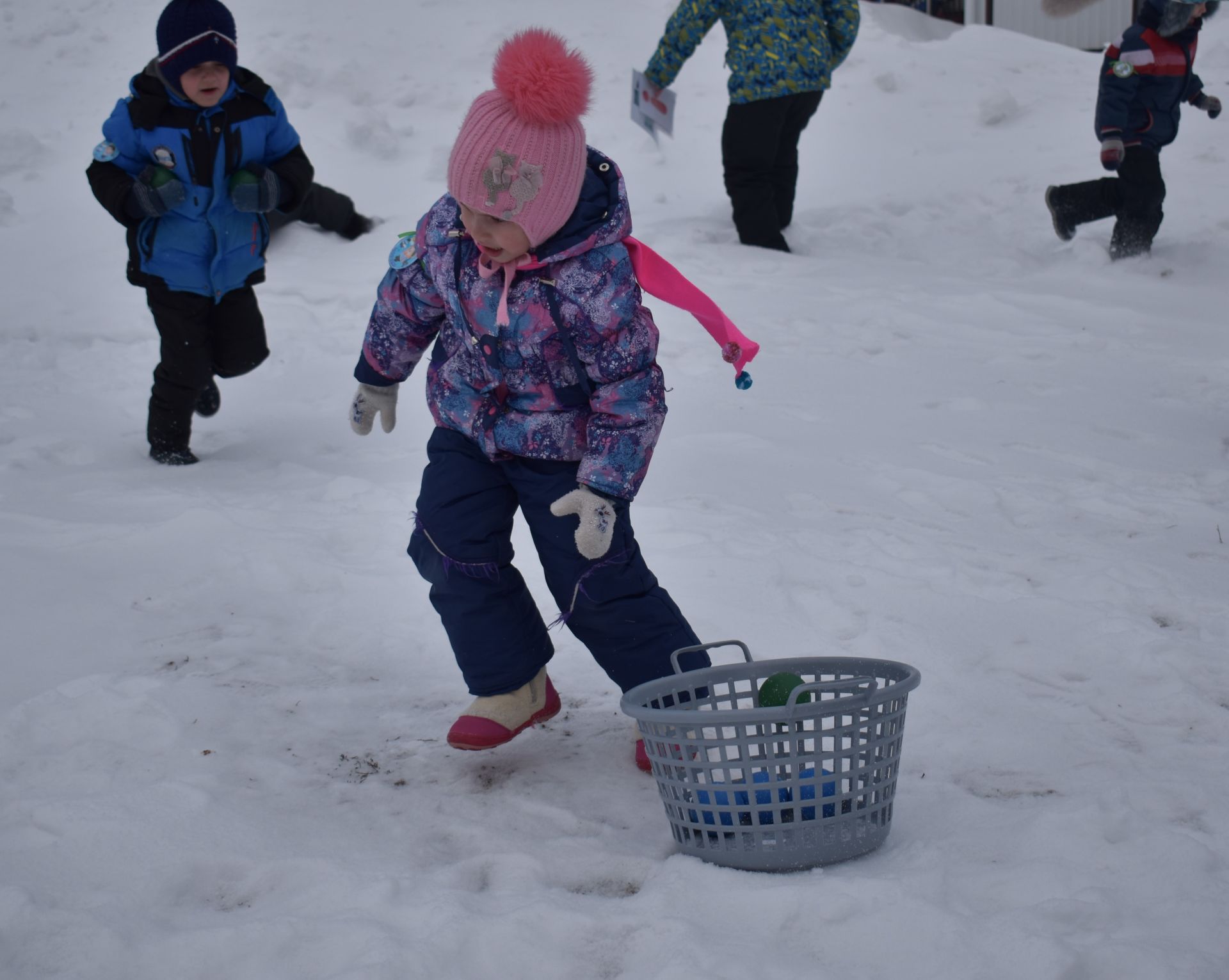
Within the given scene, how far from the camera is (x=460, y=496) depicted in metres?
2.32

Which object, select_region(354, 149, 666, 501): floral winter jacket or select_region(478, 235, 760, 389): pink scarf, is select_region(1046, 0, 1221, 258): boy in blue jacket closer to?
select_region(478, 235, 760, 389): pink scarf

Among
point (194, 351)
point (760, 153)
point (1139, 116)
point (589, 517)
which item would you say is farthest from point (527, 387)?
point (1139, 116)

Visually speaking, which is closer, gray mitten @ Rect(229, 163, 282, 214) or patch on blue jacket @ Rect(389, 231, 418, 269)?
patch on blue jacket @ Rect(389, 231, 418, 269)

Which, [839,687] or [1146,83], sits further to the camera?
[1146,83]

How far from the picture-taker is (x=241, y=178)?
3.87 m

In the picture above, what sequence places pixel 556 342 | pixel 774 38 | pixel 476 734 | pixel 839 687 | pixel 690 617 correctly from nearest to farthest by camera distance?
pixel 839 687 → pixel 556 342 → pixel 476 734 → pixel 690 617 → pixel 774 38

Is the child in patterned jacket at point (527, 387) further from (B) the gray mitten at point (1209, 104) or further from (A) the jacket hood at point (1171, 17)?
(B) the gray mitten at point (1209, 104)

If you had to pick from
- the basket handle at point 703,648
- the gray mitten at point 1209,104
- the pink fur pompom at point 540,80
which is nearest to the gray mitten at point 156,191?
the pink fur pompom at point 540,80

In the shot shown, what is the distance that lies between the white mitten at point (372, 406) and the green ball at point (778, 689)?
37.7 inches

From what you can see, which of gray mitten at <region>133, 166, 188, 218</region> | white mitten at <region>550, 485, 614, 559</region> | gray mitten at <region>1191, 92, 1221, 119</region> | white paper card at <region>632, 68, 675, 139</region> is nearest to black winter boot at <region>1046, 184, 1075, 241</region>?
gray mitten at <region>1191, 92, 1221, 119</region>

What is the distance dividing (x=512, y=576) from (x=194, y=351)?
7.13 ft

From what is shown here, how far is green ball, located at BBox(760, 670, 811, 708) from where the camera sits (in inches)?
80.0

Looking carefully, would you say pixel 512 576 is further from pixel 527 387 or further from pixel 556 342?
pixel 556 342

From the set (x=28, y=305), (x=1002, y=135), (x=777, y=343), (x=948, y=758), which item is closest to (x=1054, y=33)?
(x=1002, y=135)
